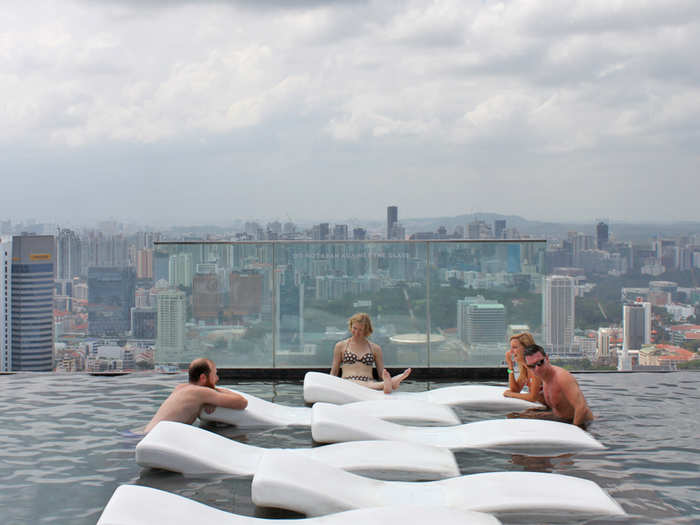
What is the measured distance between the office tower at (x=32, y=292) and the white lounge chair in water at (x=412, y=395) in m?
8.06

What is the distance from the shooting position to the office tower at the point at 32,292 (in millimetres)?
13422

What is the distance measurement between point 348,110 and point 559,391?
1089 inches

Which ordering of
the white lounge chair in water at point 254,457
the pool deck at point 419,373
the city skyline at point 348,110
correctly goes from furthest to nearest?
the city skyline at point 348,110 < the pool deck at point 419,373 < the white lounge chair in water at point 254,457

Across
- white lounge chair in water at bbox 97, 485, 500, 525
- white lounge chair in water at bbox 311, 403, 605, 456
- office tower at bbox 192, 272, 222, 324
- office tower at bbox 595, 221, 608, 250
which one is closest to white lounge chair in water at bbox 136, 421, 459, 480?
white lounge chair in water at bbox 311, 403, 605, 456

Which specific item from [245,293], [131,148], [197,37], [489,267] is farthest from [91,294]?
[131,148]

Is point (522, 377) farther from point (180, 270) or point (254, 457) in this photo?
point (180, 270)

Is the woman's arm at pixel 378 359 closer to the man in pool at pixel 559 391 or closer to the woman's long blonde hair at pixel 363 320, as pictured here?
the woman's long blonde hair at pixel 363 320

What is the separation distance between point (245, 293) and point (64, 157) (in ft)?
77.3

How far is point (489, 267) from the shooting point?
833 cm

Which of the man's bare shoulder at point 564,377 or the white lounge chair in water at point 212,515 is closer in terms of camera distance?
the white lounge chair in water at point 212,515

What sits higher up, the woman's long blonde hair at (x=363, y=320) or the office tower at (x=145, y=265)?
the office tower at (x=145, y=265)

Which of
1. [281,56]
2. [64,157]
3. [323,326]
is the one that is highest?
[281,56]

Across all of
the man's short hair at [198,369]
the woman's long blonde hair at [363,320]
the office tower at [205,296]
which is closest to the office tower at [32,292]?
the office tower at [205,296]

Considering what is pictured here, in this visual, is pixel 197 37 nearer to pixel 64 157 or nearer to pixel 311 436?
pixel 64 157
